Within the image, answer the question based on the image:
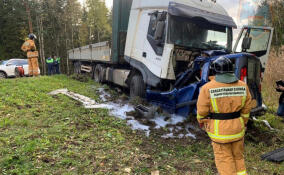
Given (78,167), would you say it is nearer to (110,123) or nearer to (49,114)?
(110,123)

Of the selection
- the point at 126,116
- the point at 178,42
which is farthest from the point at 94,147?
the point at 178,42

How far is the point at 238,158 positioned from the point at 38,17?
2366 cm

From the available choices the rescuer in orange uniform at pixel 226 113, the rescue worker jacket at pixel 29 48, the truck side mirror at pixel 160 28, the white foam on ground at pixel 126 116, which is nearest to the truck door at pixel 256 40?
the truck side mirror at pixel 160 28

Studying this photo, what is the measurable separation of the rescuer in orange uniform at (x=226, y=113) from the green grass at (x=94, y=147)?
69 centimetres

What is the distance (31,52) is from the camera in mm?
9219

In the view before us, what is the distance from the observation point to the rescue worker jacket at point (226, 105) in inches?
87.2

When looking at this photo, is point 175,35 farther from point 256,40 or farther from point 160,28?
point 256,40

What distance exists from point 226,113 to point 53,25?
26329mm

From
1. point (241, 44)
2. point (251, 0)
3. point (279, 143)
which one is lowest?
point (279, 143)

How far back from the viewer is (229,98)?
2.21 m

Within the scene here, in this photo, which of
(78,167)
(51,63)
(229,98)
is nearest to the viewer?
(229,98)

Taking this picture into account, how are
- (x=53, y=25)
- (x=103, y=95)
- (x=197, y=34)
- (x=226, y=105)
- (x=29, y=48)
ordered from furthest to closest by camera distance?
(x=53, y=25), (x=29, y=48), (x=103, y=95), (x=197, y=34), (x=226, y=105)

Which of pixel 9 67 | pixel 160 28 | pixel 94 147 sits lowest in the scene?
pixel 94 147

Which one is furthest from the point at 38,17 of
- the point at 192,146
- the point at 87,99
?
the point at 192,146
